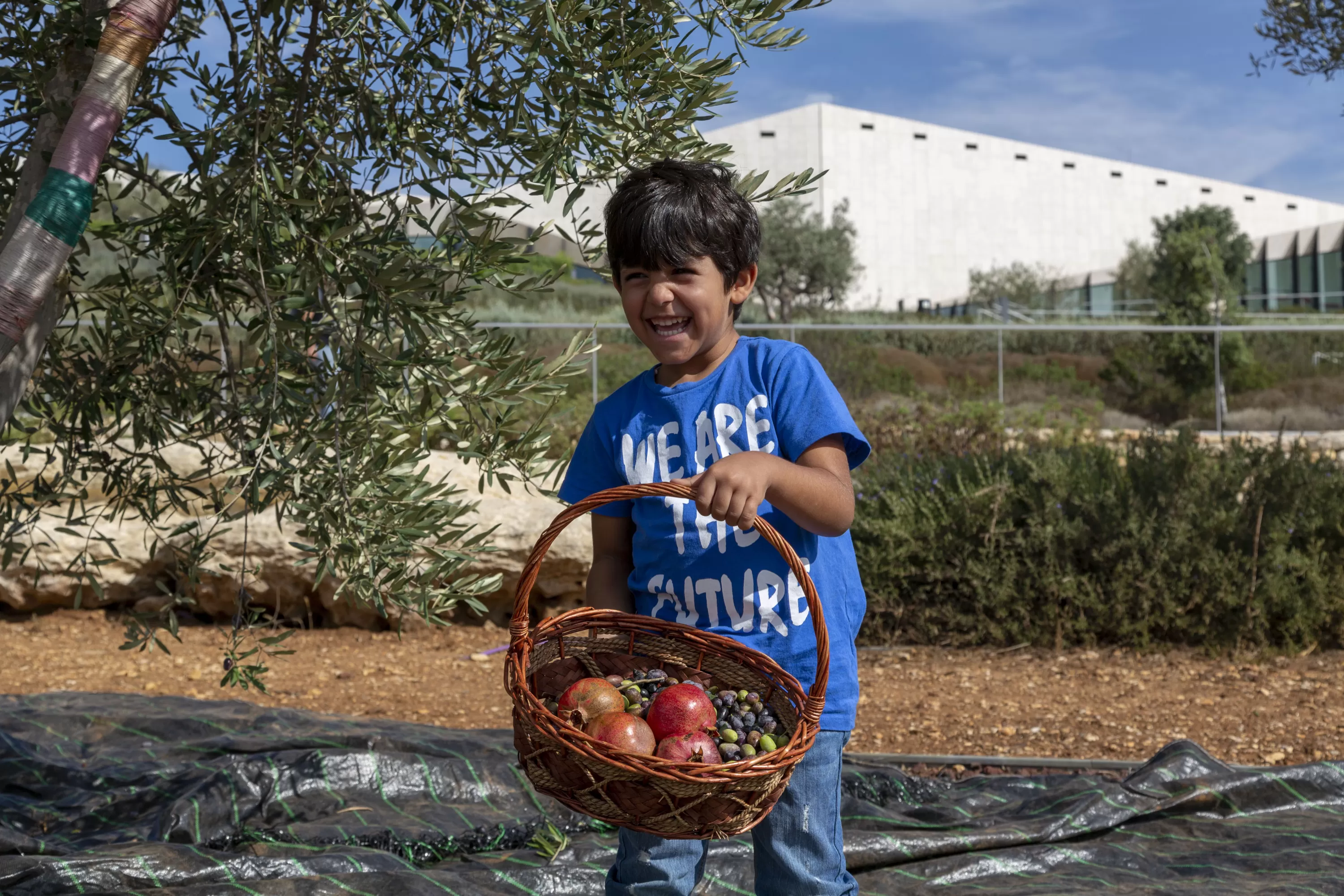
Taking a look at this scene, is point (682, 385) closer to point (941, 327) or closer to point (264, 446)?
point (264, 446)

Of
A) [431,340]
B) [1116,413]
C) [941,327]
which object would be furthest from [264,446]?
[1116,413]

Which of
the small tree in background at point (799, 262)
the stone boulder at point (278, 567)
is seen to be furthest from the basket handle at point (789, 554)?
the small tree in background at point (799, 262)

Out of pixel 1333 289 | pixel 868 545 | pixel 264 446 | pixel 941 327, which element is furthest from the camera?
pixel 1333 289

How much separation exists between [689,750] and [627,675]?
0.32m

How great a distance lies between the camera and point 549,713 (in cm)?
159

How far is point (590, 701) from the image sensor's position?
175 centimetres

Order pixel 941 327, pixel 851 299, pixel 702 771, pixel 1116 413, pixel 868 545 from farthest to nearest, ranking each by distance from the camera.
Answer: pixel 851 299 < pixel 1116 413 < pixel 941 327 < pixel 868 545 < pixel 702 771

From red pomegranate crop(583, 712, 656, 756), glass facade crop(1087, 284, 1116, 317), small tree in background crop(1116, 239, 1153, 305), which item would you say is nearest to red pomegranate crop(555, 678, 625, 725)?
red pomegranate crop(583, 712, 656, 756)

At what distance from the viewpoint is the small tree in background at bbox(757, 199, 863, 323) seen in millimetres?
30125

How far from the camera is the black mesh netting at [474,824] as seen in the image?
9.33 ft

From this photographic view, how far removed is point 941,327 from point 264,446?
9.83 meters

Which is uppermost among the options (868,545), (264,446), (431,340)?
(431,340)

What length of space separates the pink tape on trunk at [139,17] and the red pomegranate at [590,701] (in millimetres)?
1171

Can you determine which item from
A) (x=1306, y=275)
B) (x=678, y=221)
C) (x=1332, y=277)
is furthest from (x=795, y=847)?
(x=1306, y=275)
